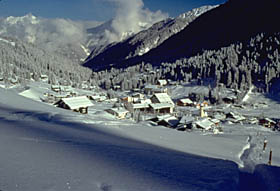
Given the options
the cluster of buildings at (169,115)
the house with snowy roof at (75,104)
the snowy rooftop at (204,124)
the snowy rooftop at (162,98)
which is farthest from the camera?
the snowy rooftop at (162,98)

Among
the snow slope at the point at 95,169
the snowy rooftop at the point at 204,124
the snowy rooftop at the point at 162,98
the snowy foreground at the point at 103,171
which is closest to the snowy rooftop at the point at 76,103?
the snowy rooftop at the point at 204,124

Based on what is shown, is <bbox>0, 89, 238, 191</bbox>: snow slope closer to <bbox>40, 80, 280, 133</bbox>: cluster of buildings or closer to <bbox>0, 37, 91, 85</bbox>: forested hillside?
<bbox>40, 80, 280, 133</bbox>: cluster of buildings

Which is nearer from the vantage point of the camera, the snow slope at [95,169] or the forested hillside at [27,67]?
the snow slope at [95,169]

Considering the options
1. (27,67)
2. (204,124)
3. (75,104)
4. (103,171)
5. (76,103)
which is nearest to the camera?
(103,171)

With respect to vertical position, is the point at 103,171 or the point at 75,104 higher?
the point at 75,104

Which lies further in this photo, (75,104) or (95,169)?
(75,104)

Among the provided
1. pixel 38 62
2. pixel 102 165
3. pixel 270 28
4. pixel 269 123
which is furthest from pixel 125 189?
pixel 270 28

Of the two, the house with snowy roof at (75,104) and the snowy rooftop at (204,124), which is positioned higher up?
the house with snowy roof at (75,104)

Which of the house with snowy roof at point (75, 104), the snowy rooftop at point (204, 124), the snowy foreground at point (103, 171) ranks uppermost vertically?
the house with snowy roof at point (75, 104)

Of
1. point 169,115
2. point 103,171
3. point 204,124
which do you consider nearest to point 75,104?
point 169,115

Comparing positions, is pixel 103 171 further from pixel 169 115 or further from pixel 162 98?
pixel 162 98

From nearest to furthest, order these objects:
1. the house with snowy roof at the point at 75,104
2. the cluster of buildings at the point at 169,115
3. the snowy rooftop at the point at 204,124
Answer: the snowy rooftop at the point at 204,124, the cluster of buildings at the point at 169,115, the house with snowy roof at the point at 75,104

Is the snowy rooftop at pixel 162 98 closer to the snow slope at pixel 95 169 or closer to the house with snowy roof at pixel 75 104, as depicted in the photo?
the house with snowy roof at pixel 75 104

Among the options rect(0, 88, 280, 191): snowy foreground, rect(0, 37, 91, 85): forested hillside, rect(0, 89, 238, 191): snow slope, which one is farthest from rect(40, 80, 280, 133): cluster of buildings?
rect(0, 37, 91, 85): forested hillside
